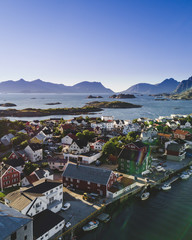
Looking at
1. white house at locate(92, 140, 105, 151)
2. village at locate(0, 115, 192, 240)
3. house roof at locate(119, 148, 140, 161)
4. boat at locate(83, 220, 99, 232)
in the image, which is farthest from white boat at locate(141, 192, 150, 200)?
white house at locate(92, 140, 105, 151)

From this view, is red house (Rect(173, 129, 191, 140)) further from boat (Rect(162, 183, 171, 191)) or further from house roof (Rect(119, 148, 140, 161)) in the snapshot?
boat (Rect(162, 183, 171, 191))

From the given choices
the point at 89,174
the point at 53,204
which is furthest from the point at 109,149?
the point at 53,204

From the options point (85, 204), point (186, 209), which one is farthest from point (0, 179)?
point (186, 209)

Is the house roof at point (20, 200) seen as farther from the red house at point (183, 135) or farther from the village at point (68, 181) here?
the red house at point (183, 135)

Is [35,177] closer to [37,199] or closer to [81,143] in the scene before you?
[37,199]

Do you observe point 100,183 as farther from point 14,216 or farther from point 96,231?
point 14,216

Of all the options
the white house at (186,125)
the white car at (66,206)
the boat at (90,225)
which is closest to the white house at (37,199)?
the white car at (66,206)
